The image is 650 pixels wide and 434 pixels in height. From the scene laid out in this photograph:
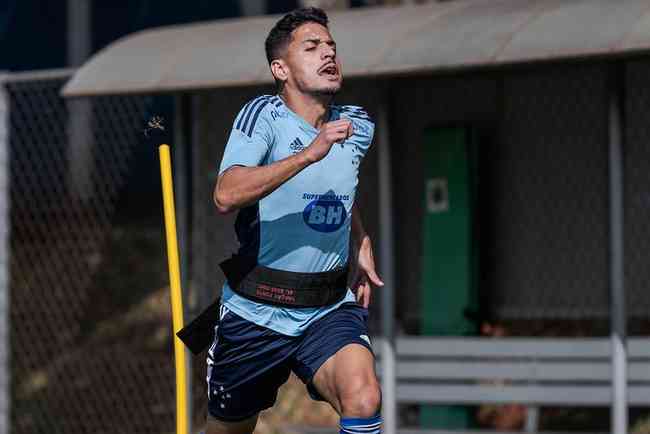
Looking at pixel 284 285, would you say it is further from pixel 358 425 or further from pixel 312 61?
pixel 312 61

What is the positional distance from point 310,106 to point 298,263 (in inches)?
26.5

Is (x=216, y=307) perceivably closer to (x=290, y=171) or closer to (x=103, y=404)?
(x=290, y=171)

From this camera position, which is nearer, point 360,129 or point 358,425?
point 358,425

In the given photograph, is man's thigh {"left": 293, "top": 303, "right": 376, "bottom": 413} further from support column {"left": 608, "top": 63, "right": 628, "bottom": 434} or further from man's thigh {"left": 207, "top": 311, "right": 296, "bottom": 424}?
support column {"left": 608, "top": 63, "right": 628, "bottom": 434}

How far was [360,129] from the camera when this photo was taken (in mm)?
6465

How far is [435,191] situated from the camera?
1086 centimetres

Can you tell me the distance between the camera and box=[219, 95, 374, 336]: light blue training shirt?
20.2ft

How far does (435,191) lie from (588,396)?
1994mm

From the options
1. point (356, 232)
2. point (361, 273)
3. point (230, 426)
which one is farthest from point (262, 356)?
point (356, 232)

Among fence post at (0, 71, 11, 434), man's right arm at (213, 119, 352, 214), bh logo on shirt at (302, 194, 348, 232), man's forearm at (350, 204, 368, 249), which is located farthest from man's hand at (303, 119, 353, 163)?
fence post at (0, 71, 11, 434)

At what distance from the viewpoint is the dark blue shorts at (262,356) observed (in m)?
6.25

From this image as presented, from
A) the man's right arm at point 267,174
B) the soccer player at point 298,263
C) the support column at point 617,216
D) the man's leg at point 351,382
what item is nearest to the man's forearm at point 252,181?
the man's right arm at point 267,174

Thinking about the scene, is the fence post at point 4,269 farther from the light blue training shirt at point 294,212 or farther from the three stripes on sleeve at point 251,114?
the three stripes on sleeve at point 251,114

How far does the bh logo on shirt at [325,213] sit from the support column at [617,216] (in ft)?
11.6
